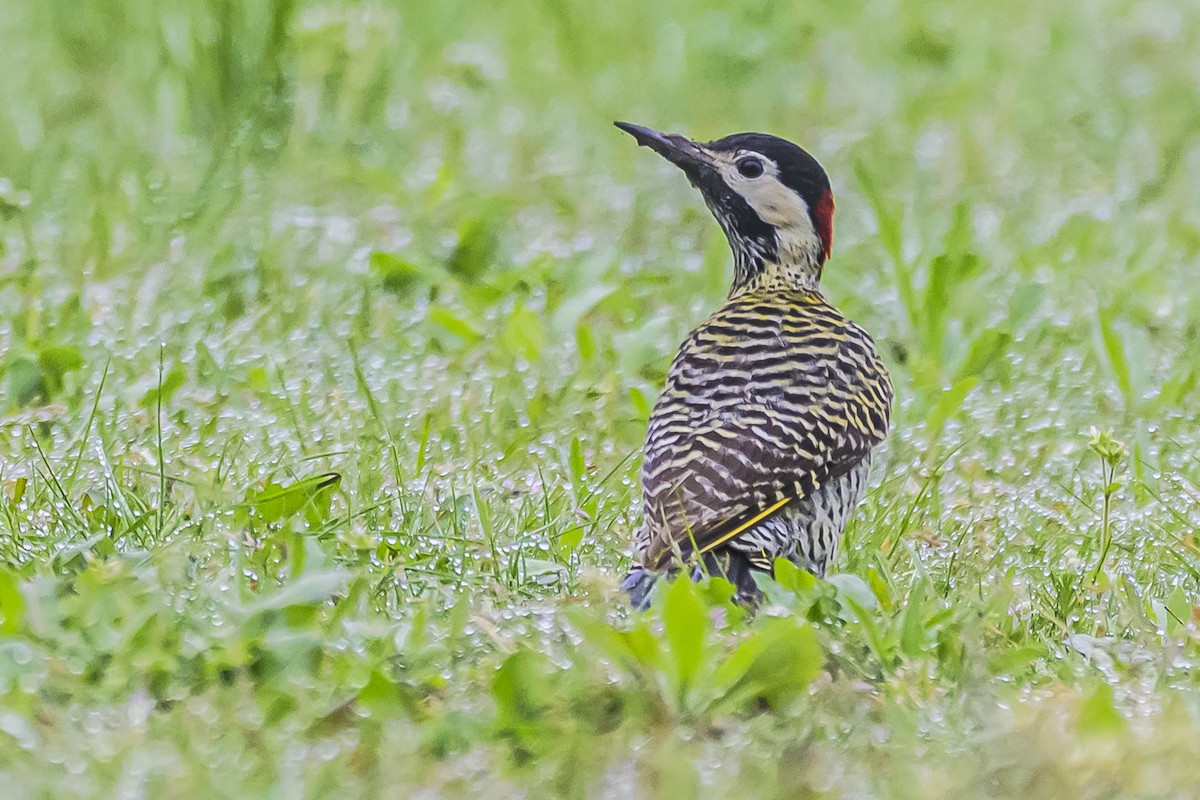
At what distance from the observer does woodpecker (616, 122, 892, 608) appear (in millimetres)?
4016

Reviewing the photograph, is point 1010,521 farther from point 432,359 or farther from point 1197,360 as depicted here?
point 432,359

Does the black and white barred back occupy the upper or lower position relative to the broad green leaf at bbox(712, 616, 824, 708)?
upper

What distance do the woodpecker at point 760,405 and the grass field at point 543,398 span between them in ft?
0.63

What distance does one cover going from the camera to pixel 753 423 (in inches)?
165

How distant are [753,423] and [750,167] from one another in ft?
3.16

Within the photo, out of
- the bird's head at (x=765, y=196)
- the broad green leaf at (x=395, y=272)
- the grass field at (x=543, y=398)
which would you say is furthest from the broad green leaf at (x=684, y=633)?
the broad green leaf at (x=395, y=272)

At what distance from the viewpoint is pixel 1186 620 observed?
3.86m

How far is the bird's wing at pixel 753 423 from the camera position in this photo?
400cm

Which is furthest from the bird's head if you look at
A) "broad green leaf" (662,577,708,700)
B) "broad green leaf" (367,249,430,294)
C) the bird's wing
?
"broad green leaf" (662,577,708,700)

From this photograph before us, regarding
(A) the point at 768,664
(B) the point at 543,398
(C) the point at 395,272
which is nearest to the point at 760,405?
(A) the point at 768,664

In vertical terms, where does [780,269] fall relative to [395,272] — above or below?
above

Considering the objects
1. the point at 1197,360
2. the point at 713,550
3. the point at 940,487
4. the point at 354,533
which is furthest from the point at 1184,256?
the point at 354,533

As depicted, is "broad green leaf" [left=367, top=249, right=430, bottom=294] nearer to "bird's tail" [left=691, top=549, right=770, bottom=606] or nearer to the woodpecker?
the woodpecker

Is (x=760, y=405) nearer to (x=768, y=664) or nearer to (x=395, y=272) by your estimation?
(x=768, y=664)
